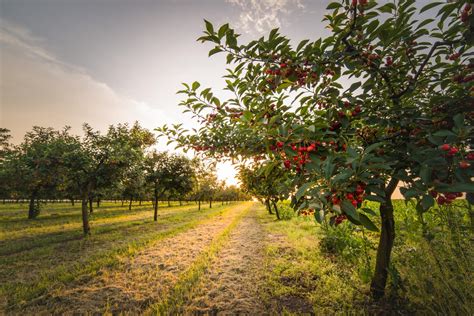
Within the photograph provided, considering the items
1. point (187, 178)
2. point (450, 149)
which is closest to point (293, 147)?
point (450, 149)

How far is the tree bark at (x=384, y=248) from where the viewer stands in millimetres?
2984

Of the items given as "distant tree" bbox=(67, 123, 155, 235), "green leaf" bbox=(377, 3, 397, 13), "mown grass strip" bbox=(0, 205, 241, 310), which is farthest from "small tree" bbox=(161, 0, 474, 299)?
"distant tree" bbox=(67, 123, 155, 235)

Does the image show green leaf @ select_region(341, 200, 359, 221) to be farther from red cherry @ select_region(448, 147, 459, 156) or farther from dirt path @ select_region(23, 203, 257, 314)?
dirt path @ select_region(23, 203, 257, 314)

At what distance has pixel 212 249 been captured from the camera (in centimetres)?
662

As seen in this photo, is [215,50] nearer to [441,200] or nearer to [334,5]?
[334,5]

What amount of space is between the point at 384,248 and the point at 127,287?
499 cm

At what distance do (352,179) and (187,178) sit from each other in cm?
1652

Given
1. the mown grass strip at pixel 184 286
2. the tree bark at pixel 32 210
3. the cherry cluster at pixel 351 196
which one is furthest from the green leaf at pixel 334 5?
the tree bark at pixel 32 210

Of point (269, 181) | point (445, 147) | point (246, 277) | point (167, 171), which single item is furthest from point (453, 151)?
point (167, 171)

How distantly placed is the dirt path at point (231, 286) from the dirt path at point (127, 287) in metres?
0.20

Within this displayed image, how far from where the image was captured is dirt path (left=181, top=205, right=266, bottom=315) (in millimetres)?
3299

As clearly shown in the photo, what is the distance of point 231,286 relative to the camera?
13.3 ft

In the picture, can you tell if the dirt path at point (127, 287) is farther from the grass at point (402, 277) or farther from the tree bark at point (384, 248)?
the tree bark at point (384, 248)

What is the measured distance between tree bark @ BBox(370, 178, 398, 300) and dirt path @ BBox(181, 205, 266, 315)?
1.87 metres
